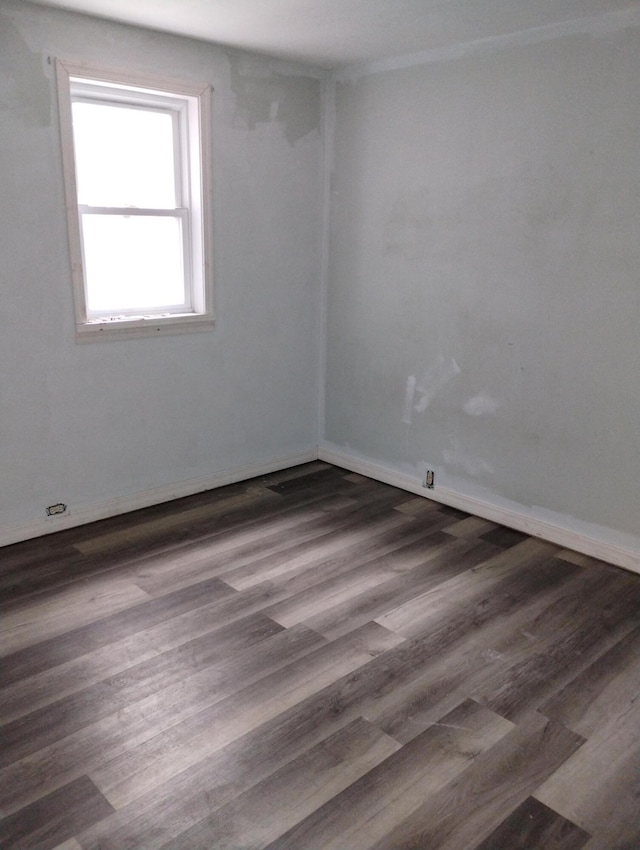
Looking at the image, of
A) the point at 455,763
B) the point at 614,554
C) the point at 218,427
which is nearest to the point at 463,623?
the point at 455,763

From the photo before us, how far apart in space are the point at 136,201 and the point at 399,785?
3.16m

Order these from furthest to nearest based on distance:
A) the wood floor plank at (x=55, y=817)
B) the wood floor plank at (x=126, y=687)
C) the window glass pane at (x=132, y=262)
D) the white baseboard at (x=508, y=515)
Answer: the window glass pane at (x=132, y=262) → the white baseboard at (x=508, y=515) → the wood floor plank at (x=126, y=687) → the wood floor plank at (x=55, y=817)

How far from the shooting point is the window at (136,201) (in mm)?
3439

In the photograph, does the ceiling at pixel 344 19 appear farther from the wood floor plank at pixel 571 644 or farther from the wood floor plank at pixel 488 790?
the wood floor plank at pixel 488 790

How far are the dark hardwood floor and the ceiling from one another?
2.55 m

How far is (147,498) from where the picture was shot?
4.02 metres

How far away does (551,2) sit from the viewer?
2844 millimetres

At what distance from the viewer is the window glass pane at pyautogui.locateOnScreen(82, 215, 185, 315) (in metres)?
3.64

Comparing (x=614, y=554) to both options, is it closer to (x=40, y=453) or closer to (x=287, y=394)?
(x=287, y=394)

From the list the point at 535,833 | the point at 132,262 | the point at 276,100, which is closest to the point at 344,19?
the point at 276,100

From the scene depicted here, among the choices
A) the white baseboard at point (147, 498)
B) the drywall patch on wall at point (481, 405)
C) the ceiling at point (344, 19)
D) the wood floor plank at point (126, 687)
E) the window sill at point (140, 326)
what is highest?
the ceiling at point (344, 19)

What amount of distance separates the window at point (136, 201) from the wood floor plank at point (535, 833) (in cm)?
290

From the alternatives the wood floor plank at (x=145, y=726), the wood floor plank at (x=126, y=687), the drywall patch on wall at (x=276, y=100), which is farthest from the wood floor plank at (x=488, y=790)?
the drywall patch on wall at (x=276, y=100)

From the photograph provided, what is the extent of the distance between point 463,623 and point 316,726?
2.93 ft
